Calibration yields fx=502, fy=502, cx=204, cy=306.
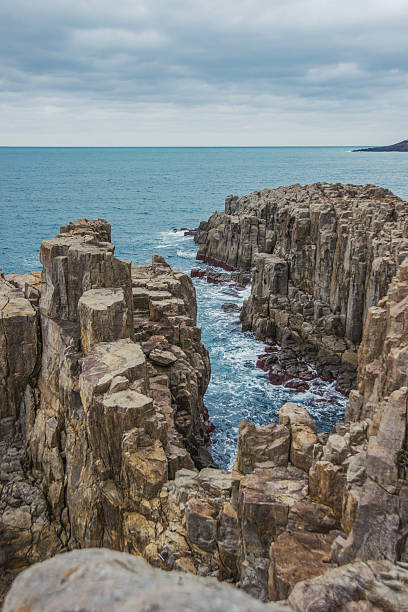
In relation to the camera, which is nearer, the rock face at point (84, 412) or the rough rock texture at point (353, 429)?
the rough rock texture at point (353, 429)

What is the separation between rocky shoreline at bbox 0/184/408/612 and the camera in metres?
10.5

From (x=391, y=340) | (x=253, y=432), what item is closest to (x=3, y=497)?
(x=253, y=432)

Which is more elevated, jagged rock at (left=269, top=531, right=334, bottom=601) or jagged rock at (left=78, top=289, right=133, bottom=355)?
jagged rock at (left=78, top=289, right=133, bottom=355)

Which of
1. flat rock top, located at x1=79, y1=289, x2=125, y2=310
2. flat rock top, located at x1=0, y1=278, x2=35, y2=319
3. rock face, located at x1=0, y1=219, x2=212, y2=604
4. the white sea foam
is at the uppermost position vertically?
flat rock top, located at x1=79, y1=289, x2=125, y2=310

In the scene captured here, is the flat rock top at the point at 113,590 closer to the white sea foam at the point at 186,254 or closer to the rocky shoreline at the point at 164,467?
the rocky shoreline at the point at 164,467

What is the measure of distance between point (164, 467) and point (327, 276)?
39.0m

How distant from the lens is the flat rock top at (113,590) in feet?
19.6

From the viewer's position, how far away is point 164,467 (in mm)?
19562

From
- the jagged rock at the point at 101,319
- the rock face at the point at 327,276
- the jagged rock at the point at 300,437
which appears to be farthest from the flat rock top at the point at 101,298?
the rock face at the point at 327,276

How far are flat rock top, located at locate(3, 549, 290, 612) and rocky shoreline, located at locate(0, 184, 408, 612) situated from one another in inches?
1.0

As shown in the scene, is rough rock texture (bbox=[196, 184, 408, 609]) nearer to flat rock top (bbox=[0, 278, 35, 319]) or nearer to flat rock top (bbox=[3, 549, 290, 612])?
flat rock top (bbox=[3, 549, 290, 612])

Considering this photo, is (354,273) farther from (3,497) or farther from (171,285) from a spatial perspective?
(3,497)

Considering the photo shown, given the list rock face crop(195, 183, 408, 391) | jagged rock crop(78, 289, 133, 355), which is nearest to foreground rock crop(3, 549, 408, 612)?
jagged rock crop(78, 289, 133, 355)

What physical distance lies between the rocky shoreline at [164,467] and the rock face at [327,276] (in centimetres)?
604
